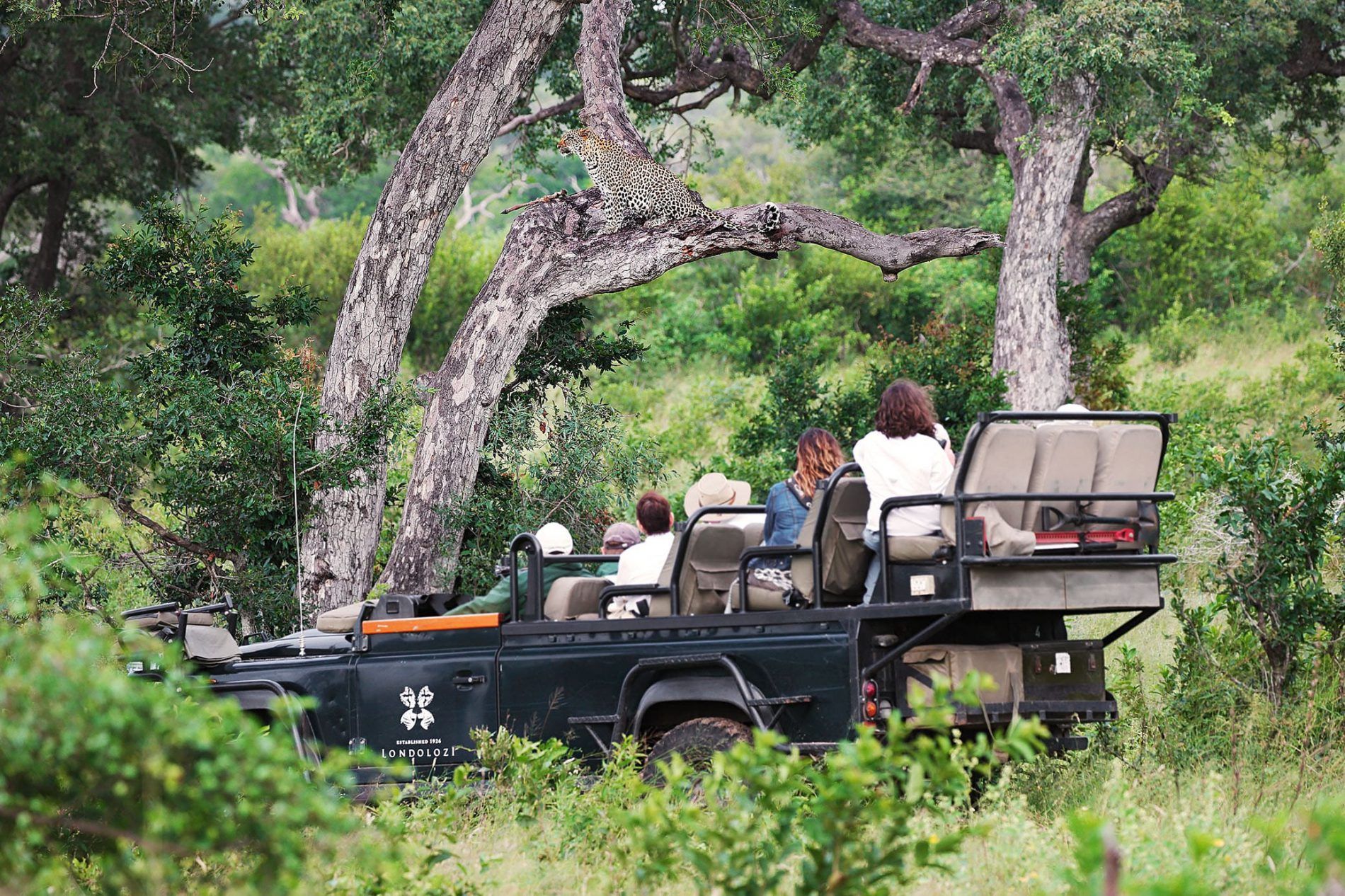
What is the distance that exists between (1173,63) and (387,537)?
896 cm

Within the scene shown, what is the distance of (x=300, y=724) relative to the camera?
6.99 metres

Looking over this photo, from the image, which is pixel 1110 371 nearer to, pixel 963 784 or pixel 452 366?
pixel 452 366

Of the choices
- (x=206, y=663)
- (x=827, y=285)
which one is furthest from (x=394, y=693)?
(x=827, y=285)

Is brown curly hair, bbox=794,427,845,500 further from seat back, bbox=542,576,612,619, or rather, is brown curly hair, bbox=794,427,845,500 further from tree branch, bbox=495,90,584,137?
tree branch, bbox=495,90,584,137

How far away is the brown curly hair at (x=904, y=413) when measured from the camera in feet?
21.4

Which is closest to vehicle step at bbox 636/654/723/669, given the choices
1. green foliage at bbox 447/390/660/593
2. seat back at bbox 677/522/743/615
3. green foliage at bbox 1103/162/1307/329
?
seat back at bbox 677/522/743/615

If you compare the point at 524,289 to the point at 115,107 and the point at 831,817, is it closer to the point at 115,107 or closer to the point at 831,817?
the point at 115,107

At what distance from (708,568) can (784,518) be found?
0.46 meters

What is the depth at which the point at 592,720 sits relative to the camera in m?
6.59

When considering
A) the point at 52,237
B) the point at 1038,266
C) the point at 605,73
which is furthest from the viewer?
the point at 52,237

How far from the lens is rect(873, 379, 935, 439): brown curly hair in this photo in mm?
6531

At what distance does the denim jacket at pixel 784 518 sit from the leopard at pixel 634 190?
5.76 metres

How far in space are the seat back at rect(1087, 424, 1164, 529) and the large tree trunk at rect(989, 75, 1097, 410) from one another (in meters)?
9.34

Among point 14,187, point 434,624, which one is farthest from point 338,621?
point 14,187
